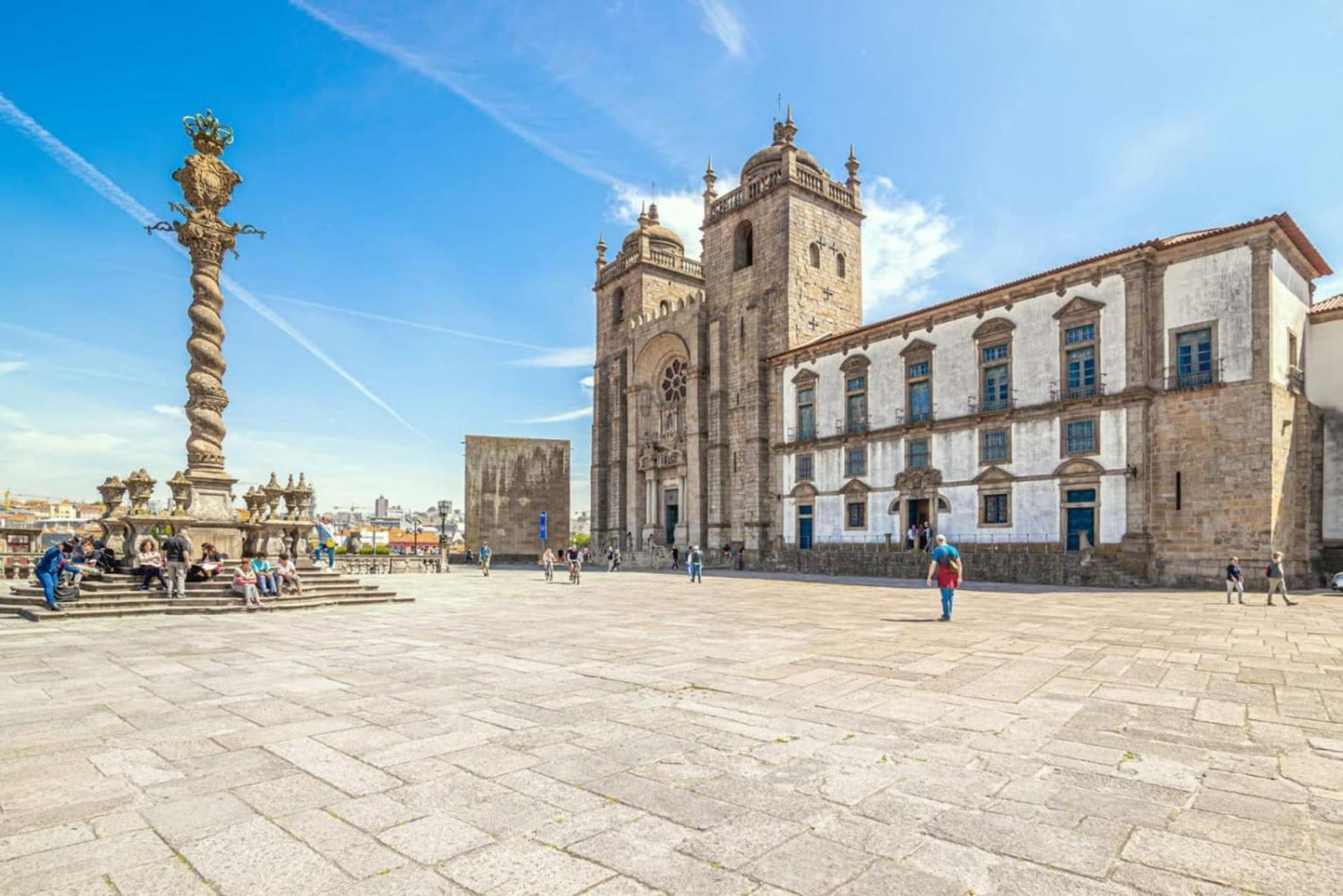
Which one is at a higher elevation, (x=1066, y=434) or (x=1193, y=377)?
(x=1193, y=377)

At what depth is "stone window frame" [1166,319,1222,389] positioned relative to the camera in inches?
913

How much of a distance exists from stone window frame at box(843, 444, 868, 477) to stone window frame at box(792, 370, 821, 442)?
211cm

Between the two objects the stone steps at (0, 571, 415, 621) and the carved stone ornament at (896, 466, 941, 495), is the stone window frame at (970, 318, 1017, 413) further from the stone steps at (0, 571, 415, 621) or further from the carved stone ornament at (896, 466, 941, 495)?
the stone steps at (0, 571, 415, 621)

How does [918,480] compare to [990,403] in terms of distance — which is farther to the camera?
[918,480]

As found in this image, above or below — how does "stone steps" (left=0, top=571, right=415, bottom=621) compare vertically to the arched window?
below

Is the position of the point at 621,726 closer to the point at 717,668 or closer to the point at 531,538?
the point at 717,668

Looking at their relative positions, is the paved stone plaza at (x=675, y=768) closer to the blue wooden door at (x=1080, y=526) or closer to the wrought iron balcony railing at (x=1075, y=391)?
the blue wooden door at (x=1080, y=526)

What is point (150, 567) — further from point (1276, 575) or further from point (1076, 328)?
point (1076, 328)

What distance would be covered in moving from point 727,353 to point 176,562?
29.8 meters

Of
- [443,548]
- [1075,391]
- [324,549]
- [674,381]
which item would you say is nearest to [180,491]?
[324,549]

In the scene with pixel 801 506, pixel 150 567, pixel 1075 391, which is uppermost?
pixel 1075 391

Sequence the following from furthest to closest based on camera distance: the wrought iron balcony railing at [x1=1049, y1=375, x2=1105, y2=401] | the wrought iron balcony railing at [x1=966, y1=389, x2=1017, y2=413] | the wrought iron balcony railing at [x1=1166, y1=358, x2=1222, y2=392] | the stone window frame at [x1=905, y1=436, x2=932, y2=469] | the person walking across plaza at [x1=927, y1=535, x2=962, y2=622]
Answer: the stone window frame at [x1=905, y1=436, x2=932, y2=469], the wrought iron balcony railing at [x1=966, y1=389, x2=1017, y2=413], the wrought iron balcony railing at [x1=1049, y1=375, x2=1105, y2=401], the wrought iron balcony railing at [x1=1166, y1=358, x2=1222, y2=392], the person walking across plaza at [x1=927, y1=535, x2=962, y2=622]

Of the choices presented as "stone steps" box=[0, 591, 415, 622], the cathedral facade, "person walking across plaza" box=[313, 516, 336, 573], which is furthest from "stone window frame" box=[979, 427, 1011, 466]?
"person walking across plaza" box=[313, 516, 336, 573]

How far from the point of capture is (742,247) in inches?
1647
